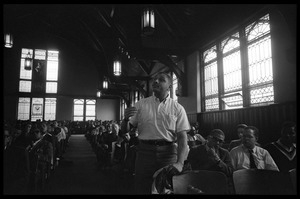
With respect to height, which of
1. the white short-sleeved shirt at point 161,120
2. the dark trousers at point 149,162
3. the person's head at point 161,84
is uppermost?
the person's head at point 161,84

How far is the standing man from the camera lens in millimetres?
1662

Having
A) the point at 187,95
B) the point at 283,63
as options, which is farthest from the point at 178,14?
the point at 283,63

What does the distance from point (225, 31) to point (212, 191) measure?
511cm

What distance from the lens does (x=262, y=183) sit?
1828mm

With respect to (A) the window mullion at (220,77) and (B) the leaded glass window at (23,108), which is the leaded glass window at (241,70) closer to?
(A) the window mullion at (220,77)

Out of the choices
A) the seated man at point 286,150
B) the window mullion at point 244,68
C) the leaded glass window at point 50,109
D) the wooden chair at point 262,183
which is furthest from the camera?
the leaded glass window at point 50,109

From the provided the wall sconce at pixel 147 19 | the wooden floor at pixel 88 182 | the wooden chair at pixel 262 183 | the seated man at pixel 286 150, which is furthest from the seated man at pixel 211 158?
the wall sconce at pixel 147 19

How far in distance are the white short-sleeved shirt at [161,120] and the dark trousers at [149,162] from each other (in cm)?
8

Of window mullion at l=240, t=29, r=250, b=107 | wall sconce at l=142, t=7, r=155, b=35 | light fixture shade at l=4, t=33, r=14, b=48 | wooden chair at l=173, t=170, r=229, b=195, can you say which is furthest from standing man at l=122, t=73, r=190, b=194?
light fixture shade at l=4, t=33, r=14, b=48

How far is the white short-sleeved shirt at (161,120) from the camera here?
5.57 feet

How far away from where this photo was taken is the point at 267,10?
4.64 m

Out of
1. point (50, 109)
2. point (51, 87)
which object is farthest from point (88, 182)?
point (51, 87)

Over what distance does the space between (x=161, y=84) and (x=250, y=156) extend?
1.67 meters

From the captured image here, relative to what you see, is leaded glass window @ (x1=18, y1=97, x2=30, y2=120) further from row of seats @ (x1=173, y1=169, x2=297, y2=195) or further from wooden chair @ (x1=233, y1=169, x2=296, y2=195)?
wooden chair @ (x1=233, y1=169, x2=296, y2=195)
